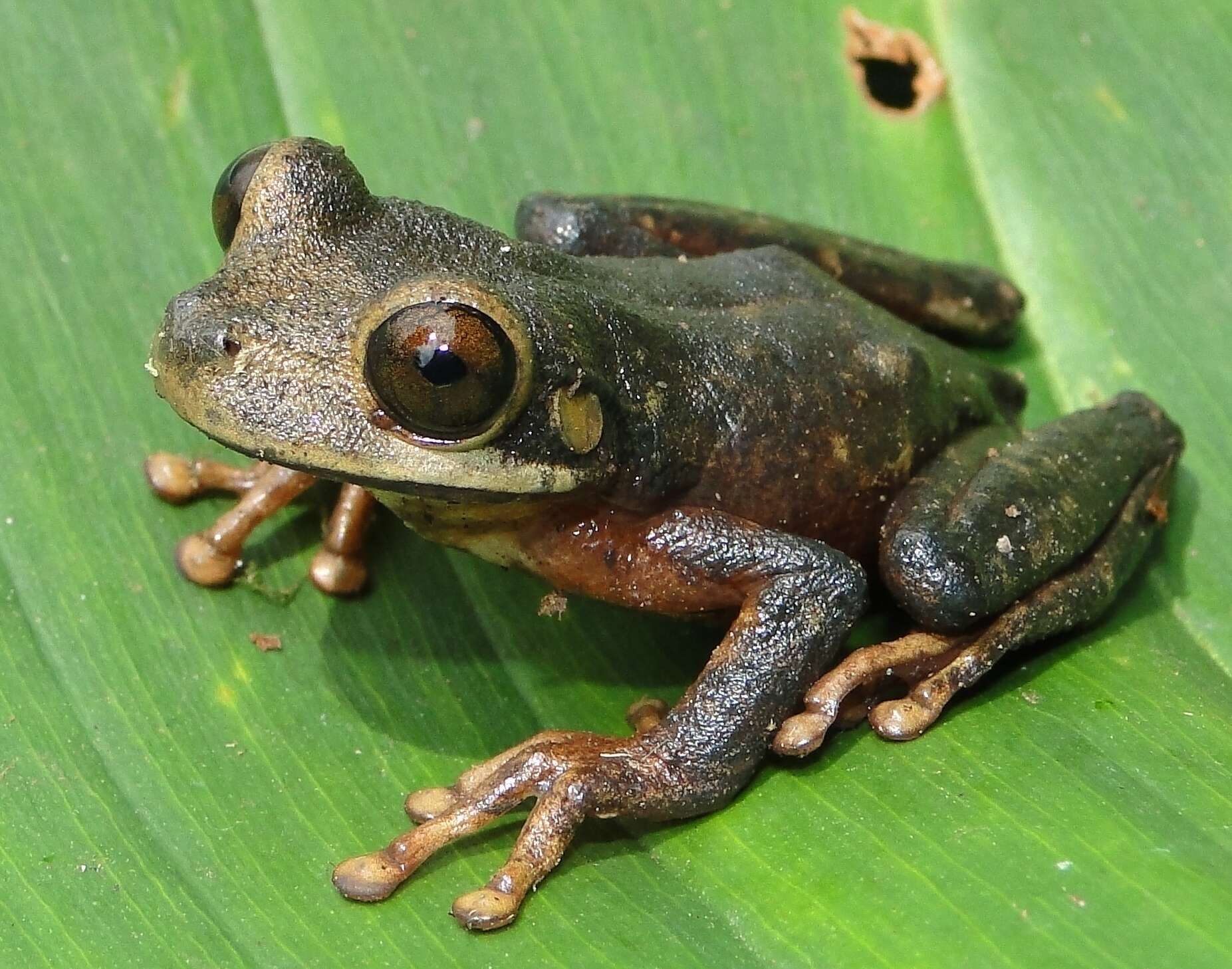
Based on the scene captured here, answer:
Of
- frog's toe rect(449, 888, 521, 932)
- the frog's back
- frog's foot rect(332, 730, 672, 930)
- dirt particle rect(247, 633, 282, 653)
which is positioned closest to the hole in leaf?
the frog's back

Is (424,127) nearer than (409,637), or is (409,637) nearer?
(409,637)

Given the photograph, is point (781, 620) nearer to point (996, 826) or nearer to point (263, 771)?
point (996, 826)

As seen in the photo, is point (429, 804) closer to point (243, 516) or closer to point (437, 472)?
point (437, 472)

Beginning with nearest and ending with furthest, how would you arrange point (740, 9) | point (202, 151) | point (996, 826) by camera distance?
1. point (996, 826)
2. point (202, 151)
3. point (740, 9)

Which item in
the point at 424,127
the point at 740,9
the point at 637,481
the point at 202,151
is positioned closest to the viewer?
the point at 637,481

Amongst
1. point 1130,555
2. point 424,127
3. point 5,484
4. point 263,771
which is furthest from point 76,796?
point 1130,555

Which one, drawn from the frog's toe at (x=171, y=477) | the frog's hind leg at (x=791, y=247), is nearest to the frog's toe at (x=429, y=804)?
the frog's toe at (x=171, y=477)

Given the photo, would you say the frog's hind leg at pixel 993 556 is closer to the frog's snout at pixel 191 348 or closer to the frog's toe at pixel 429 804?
the frog's toe at pixel 429 804

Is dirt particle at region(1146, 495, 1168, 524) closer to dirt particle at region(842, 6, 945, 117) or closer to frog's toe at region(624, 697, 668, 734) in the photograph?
frog's toe at region(624, 697, 668, 734)
